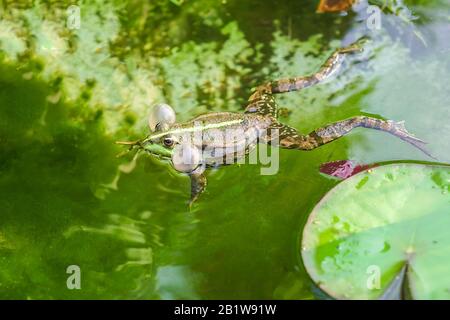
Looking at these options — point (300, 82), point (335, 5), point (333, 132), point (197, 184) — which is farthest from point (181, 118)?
point (335, 5)

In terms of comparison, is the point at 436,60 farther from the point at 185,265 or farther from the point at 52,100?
the point at 52,100

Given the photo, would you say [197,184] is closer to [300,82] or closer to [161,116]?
[161,116]

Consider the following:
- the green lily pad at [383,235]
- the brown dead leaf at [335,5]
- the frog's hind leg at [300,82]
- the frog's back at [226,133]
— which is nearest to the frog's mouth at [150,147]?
the frog's back at [226,133]

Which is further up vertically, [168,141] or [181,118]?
[181,118]

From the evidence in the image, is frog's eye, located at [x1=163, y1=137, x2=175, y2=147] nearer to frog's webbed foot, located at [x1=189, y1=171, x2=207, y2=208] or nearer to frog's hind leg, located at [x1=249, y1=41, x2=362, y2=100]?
frog's webbed foot, located at [x1=189, y1=171, x2=207, y2=208]

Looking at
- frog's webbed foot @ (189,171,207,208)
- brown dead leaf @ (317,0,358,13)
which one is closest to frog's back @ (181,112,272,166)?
frog's webbed foot @ (189,171,207,208)

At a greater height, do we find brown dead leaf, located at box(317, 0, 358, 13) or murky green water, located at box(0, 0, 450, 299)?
brown dead leaf, located at box(317, 0, 358, 13)
